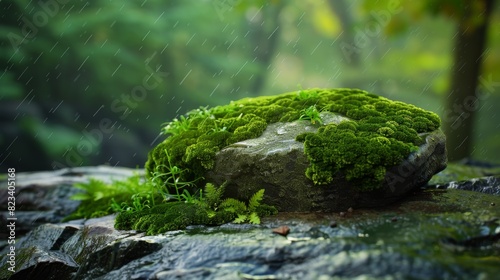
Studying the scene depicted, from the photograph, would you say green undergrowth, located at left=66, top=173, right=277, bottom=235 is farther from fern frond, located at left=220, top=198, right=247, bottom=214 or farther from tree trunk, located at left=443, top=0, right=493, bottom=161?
tree trunk, located at left=443, top=0, right=493, bottom=161

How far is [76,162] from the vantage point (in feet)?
51.5

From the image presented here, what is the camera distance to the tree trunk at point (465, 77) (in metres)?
8.45

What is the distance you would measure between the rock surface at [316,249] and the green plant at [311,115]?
3.89 feet

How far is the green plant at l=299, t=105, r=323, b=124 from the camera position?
4.71 meters

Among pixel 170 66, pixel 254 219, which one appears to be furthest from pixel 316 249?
pixel 170 66

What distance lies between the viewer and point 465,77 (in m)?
8.73

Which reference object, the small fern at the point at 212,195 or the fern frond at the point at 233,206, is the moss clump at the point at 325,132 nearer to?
the small fern at the point at 212,195

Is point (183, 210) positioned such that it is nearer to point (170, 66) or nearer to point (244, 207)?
point (244, 207)

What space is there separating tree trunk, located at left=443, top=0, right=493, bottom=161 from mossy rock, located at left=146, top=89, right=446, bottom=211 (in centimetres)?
450

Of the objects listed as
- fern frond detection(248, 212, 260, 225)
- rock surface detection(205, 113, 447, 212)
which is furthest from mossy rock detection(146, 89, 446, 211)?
fern frond detection(248, 212, 260, 225)

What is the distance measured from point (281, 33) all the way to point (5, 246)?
2222 cm

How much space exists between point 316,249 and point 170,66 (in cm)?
1702

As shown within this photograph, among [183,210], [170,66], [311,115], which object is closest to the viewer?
[183,210]

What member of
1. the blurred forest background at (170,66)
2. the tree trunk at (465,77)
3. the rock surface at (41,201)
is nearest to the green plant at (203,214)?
the rock surface at (41,201)
